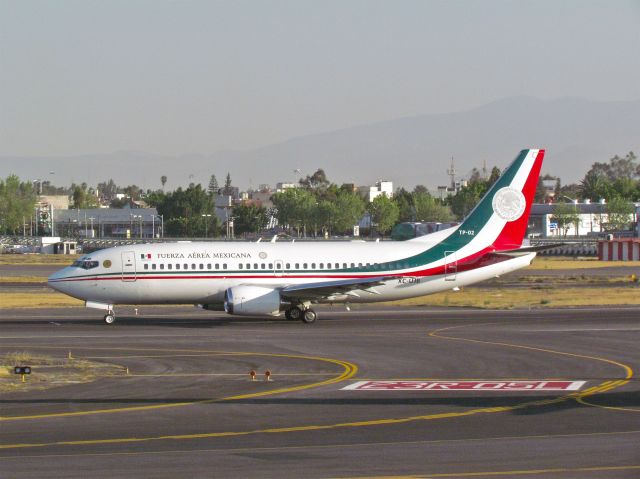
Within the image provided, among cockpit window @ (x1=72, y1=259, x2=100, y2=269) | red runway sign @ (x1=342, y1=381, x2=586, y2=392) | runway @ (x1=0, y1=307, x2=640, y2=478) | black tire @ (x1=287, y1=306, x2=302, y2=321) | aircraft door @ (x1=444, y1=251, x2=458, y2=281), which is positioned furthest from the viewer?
aircraft door @ (x1=444, y1=251, x2=458, y2=281)

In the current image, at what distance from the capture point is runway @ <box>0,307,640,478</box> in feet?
→ 61.6

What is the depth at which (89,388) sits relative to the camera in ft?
93.1

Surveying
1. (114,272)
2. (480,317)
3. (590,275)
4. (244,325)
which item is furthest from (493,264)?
(590,275)

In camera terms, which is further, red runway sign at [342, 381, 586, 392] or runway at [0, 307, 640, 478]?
red runway sign at [342, 381, 586, 392]

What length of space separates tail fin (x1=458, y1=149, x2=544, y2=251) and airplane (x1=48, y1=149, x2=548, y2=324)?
0.16ft

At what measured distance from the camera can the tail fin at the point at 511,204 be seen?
5062cm

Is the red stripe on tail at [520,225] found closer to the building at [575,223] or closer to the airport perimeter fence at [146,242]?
the airport perimeter fence at [146,242]

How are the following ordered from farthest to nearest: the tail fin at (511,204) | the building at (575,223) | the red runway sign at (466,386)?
the building at (575,223)
the tail fin at (511,204)
the red runway sign at (466,386)

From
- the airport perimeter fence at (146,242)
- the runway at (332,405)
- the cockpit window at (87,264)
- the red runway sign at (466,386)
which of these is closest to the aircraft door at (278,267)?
the runway at (332,405)

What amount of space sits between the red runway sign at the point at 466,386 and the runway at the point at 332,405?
0.11m

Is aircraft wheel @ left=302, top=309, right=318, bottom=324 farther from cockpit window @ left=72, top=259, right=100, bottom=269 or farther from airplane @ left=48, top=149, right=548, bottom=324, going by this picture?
cockpit window @ left=72, top=259, right=100, bottom=269

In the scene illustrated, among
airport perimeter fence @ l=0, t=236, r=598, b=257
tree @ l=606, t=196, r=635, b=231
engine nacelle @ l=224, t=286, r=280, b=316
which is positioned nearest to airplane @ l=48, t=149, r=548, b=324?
engine nacelle @ l=224, t=286, r=280, b=316

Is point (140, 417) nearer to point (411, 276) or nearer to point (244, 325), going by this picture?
point (244, 325)

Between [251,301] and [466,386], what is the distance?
19077 mm
